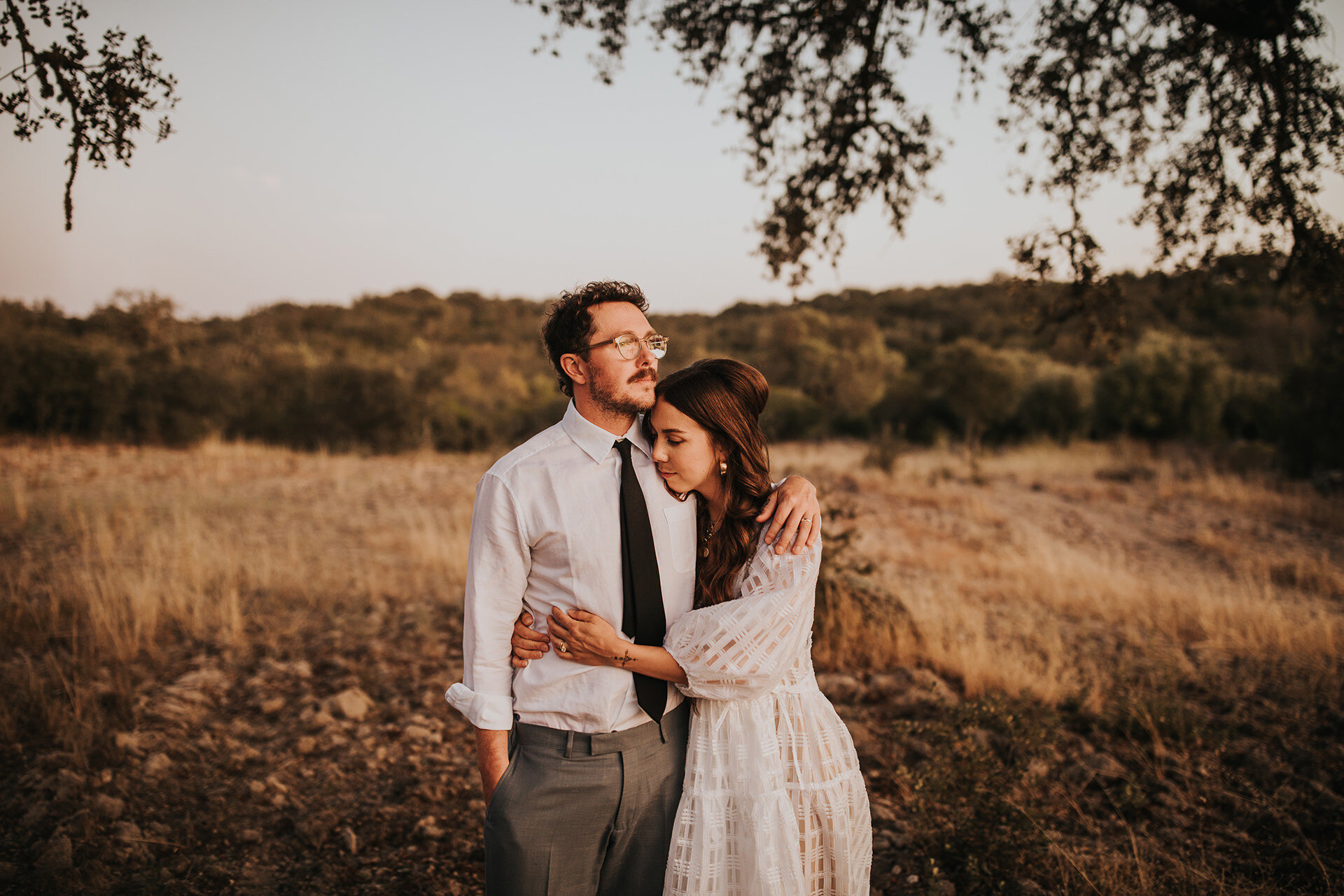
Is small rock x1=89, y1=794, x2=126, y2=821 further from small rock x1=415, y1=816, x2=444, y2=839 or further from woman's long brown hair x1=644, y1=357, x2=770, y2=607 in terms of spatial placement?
woman's long brown hair x1=644, y1=357, x2=770, y2=607

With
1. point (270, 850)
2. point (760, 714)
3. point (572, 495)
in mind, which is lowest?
point (270, 850)

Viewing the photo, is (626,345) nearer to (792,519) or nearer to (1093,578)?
(792,519)

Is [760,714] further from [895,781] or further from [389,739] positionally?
[389,739]

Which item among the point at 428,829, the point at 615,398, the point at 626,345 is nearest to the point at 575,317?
the point at 626,345

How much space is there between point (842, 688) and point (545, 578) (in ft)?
11.4

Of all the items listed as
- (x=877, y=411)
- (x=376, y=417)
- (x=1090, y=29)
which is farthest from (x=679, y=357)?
(x=1090, y=29)

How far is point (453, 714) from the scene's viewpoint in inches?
A: 177

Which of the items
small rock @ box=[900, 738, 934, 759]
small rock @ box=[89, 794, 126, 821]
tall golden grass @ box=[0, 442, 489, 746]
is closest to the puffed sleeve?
small rock @ box=[900, 738, 934, 759]

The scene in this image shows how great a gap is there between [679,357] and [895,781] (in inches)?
961

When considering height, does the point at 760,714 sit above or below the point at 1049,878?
above

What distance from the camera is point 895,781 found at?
379cm

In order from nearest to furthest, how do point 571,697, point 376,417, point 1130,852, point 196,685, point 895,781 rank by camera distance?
point 571,697 < point 1130,852 < point 895,781 < point 196,685 < point 376,417

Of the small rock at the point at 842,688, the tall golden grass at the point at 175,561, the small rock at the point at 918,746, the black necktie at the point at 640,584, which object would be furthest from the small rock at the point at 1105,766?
the tall golden grass at the point at 175,561

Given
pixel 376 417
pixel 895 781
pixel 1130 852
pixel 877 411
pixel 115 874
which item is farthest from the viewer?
pixel 877 411
